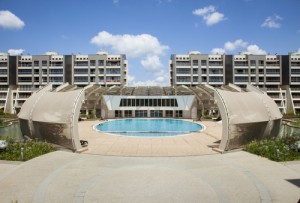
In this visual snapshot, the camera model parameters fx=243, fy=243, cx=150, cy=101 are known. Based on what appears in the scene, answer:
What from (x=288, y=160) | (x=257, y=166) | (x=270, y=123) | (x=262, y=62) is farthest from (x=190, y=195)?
(x=262, y=62)

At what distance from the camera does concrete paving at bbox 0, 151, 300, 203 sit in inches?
376

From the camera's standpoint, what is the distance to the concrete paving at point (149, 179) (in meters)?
9.56

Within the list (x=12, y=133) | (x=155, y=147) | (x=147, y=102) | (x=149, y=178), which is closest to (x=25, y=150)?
(x=149, y=178)

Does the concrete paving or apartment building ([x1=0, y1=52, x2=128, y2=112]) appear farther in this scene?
apartment building ([x1=0, y1=52, x2=128, y2=112])

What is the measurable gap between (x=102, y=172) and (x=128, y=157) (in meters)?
3.70

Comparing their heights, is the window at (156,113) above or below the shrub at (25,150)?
above

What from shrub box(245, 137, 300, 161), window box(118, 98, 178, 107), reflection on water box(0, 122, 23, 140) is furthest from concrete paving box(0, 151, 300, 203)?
window box(118, 98, 178, 107)

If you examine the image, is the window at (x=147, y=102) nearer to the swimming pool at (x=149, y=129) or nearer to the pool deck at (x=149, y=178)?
the swimming pool at (x=149, y=129)

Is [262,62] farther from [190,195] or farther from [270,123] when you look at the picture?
[190,195]

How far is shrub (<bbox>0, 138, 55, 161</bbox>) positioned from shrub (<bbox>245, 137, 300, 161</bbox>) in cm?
1417

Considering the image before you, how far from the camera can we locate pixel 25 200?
362 inches

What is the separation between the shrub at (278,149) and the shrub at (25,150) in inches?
558

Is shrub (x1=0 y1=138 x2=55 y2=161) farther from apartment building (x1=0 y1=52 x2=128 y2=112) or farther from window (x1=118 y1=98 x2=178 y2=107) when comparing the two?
apartment building (x1=0 y1=52 x2=128 y2=112)

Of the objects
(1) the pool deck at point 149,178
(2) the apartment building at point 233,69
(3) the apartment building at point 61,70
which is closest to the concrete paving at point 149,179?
(1) the pool deck at point 149,178
